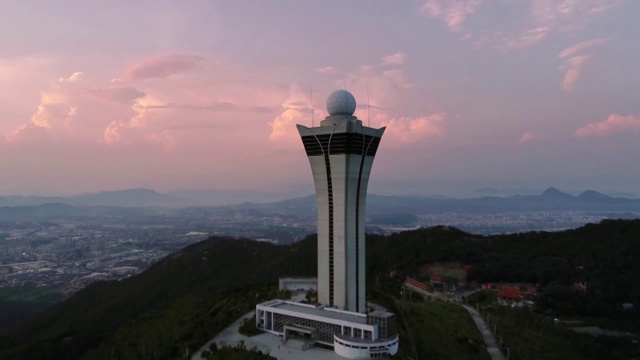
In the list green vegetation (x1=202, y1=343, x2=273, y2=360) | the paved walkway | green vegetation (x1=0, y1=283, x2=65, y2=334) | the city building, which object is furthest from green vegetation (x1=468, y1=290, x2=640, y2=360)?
green vegetation (x1=0, y1=283, x2=65, y2=334)

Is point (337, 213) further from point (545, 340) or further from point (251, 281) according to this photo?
point (251, 281)

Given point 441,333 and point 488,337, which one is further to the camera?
point 488,337

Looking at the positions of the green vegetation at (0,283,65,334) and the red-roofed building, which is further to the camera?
the green vegetation at (0,283,65,334)

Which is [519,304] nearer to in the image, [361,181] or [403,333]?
[403,333]

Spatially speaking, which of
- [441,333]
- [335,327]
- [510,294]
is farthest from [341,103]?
[510,294]

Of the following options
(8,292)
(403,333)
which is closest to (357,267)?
(403,333)

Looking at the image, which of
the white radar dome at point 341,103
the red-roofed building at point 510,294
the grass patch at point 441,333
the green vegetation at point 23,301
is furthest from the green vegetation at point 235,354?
the green vegetation at point 23,301

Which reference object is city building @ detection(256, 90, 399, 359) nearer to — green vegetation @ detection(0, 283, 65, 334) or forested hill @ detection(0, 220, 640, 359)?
forested hill @ detection(0, 220, 640, 359)
